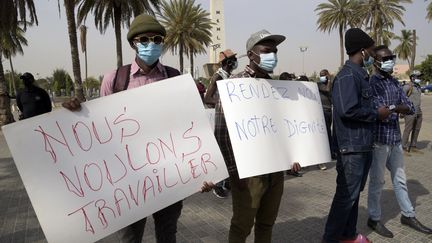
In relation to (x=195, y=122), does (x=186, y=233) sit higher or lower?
lower

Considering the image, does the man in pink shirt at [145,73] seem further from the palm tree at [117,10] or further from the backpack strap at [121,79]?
the palm tree at [117,10]

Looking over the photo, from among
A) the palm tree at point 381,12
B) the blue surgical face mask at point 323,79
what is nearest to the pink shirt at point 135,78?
the blue surgical face mask at point 323,79

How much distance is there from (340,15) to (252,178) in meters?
36.3

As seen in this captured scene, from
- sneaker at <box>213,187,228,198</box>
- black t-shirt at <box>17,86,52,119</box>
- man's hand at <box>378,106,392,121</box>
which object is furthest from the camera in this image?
black t-shirt at <box>17,86,52,119</box>

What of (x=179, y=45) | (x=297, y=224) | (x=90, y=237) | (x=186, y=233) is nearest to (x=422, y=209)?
(x=297, y=224)

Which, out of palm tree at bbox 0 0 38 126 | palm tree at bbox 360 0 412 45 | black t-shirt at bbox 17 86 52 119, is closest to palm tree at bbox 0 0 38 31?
palm tree at bbox 0 0 38 126

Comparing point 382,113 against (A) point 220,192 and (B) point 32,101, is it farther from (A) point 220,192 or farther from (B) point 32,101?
(B) point 32,101

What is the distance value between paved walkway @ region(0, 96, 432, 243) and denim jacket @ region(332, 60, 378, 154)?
1.17 metres

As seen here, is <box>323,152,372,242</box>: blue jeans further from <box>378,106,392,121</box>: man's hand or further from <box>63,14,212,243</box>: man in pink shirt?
<box>63,14,212,243</box>: man in pink shirt

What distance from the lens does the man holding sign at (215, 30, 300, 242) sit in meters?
2.49

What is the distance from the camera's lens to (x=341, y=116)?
2.95m

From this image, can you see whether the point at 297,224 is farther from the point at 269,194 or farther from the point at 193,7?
the point at 193,7

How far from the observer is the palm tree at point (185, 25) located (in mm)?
28125

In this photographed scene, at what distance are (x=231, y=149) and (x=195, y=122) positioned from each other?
374 millimetres
